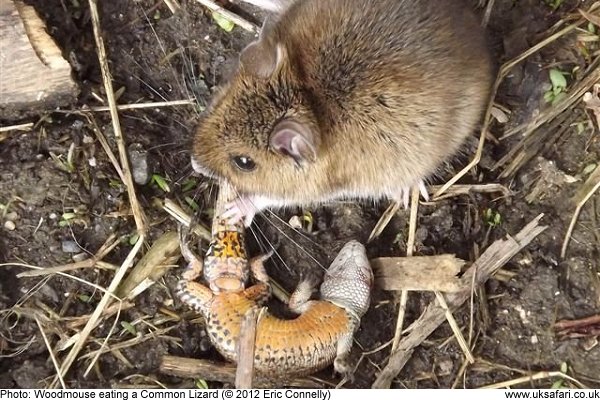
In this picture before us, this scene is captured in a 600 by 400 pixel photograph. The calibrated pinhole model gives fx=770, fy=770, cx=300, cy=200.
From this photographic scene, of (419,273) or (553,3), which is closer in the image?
(419,273)

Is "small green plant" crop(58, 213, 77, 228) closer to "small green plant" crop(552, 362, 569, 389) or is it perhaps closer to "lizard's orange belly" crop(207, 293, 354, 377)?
"lizard's orange belly" crop(207, 293, 354, 377)

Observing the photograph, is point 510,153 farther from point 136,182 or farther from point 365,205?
point 136,182

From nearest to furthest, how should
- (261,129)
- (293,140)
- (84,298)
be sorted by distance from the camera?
(293,140), (261,129), (84,298)

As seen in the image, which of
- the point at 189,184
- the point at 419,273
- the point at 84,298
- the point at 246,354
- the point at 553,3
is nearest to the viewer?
the point at 246,354

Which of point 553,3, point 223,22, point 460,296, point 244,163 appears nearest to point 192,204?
point 244,163

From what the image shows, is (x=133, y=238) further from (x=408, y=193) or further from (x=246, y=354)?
(x=408, y=193)

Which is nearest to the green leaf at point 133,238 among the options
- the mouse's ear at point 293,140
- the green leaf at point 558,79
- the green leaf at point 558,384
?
the mouse's ear at point 293,140

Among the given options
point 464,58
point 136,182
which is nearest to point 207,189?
point 136,182
